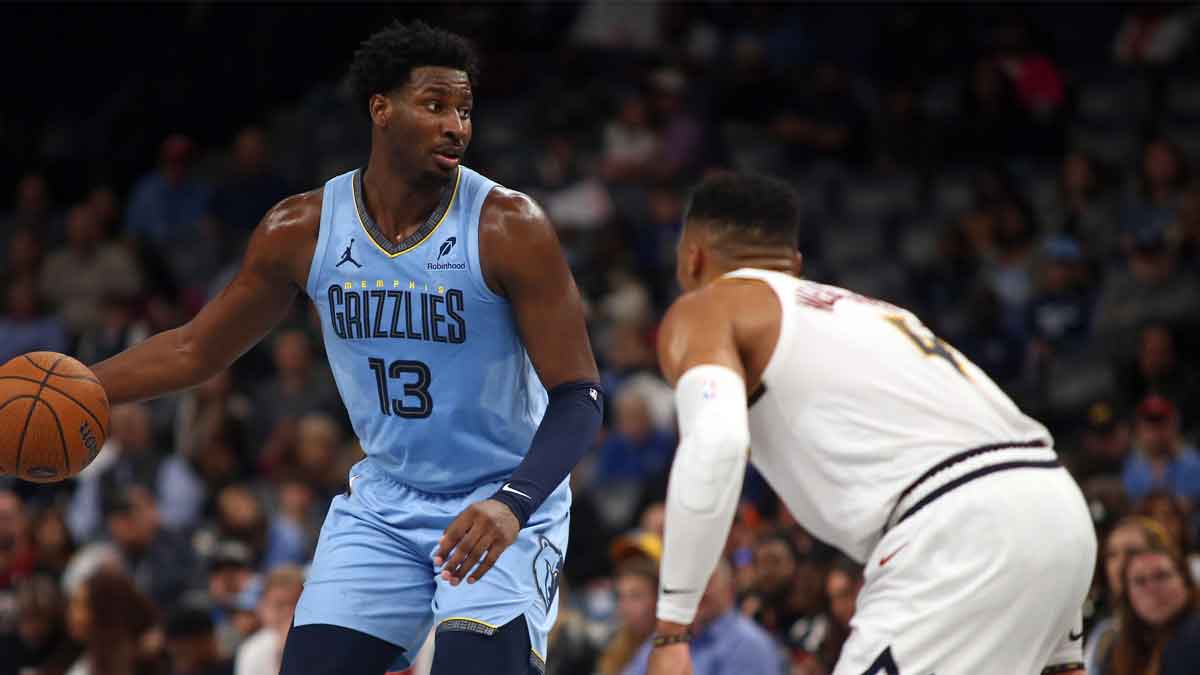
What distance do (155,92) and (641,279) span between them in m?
5.57

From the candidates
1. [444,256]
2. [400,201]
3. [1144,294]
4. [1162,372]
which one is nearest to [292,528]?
[1162,372]

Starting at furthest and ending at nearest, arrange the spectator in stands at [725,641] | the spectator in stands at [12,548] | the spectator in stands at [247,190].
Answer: the spectator in stands at [247,190] < the spectator in stands at [12,548] < the spectator in stands at [725,641]

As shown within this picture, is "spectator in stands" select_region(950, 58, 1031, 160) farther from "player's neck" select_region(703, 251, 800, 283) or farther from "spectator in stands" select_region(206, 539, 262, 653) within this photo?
"player's neck" select_region(703, 251, 800, 283)

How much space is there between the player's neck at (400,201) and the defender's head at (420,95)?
6 centimetres

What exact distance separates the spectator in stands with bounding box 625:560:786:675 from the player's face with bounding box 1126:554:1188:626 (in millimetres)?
1588

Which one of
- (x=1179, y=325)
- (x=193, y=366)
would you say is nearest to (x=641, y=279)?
(x=1179, y=325)

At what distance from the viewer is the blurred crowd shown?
826cm

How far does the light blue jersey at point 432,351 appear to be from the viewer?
15.3ft

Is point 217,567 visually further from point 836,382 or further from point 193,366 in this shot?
point 836,382

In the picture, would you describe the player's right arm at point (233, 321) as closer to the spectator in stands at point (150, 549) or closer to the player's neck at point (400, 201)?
the player's neck at point (400, 201)

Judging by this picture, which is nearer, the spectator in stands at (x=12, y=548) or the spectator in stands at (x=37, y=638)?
the spectator in stands at (x=37, y=638)

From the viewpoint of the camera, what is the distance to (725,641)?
721 centimetres

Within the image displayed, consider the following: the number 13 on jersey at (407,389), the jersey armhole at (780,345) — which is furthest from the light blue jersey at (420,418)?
the jersey armhole at (780,345)

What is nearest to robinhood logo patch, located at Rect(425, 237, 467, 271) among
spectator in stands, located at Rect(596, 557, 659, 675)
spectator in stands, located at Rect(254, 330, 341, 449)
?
spectator in stands, located at Rect(596, 557, 659, 675)
